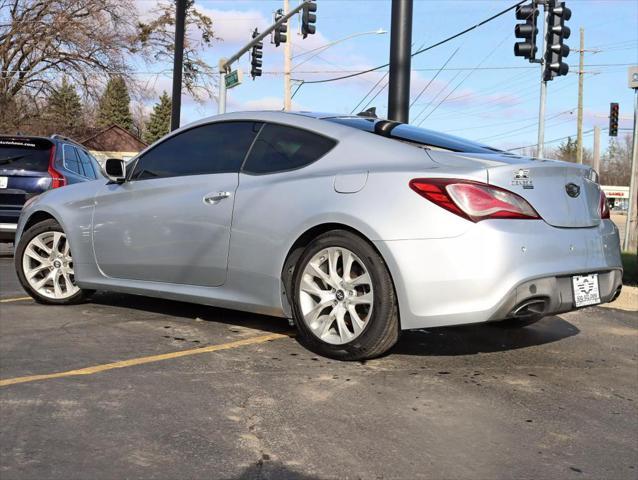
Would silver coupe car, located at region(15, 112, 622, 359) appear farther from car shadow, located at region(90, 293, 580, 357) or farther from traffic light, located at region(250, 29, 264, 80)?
traffic light, located at region(250, 29, 264, 80)

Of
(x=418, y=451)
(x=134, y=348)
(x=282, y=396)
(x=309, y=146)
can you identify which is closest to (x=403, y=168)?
(x=309, y=146)

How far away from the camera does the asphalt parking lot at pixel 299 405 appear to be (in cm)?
256

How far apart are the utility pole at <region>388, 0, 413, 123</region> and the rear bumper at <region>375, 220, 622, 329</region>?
16.9ft

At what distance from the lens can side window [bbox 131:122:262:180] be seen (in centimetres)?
465

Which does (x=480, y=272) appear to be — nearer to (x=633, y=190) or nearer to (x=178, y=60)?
(x=633, y=190)

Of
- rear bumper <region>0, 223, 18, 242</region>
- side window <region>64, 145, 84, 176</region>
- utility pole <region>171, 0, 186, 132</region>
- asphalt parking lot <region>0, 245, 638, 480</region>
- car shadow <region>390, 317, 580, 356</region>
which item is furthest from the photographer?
utility pole <region>171, 0, 186, 132</region>

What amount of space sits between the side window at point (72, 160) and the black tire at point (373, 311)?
6.51 meters

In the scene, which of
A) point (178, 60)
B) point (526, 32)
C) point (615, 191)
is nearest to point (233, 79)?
point (178, 60)

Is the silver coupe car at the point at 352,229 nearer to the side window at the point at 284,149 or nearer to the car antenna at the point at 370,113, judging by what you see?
the side window at the point at 284,149

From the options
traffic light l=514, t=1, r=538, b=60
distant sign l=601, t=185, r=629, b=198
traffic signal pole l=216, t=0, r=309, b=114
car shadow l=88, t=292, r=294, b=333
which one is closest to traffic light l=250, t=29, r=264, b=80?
traffic signal pole l=216, t=0, r=309, b=114

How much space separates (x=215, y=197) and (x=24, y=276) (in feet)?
7.35

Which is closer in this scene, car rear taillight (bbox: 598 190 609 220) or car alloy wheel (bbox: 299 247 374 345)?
car alloy wheel (bbox: 299 247 374 345)

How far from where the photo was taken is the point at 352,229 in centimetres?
387

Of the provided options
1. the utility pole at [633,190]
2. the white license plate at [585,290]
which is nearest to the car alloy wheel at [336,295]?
the white license plate at [585,290]
